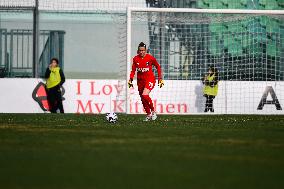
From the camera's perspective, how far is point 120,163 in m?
6.22

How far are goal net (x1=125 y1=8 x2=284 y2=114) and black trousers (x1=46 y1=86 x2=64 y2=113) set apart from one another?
1.89 meters

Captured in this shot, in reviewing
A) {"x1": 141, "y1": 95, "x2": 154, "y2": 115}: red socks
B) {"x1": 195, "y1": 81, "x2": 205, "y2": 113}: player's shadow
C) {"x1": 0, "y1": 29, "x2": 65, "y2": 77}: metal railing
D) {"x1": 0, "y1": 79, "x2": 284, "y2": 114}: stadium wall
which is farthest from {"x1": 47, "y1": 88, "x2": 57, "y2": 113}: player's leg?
{"x1": 141, "y1": 95, "x2": 154, "y2": 115}: red socks

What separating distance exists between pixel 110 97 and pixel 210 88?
2670mm

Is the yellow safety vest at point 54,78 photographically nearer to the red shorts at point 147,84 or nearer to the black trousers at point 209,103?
the black trousers at point 209,103

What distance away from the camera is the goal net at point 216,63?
21.8m

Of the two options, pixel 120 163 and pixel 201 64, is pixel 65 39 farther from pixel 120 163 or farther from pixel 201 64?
pixel 120 163

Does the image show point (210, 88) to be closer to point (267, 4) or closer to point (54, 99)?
point (54, 99)

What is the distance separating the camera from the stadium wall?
21.7 meters

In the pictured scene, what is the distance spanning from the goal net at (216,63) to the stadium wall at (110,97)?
3 centimetres

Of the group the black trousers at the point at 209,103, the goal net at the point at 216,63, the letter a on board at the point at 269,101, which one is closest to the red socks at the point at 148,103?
the goal net at the point at 216,63

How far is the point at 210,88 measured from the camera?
22.1 metres

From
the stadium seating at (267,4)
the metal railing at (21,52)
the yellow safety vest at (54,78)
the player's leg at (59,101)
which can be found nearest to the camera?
the yellow safety vest at (54,78)

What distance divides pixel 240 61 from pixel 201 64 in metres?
1.09

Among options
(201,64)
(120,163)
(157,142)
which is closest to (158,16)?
(201,64)
